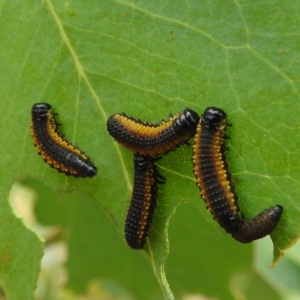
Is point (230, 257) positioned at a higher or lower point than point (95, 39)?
lower

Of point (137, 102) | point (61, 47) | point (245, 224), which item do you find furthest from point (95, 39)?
point (245, 224)

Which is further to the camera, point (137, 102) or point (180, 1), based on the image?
point (137, 102)

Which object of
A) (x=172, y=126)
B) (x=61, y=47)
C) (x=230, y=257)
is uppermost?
(x=61, y=47)

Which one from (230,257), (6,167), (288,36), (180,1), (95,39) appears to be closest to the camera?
(288,36)

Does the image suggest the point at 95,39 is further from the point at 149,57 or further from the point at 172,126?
the point at 172,126

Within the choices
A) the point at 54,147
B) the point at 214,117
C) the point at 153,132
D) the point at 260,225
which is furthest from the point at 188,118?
the point at 54,147

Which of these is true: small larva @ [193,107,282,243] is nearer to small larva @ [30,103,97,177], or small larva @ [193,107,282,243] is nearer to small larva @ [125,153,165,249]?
small larva @ [125,153,165,249]
